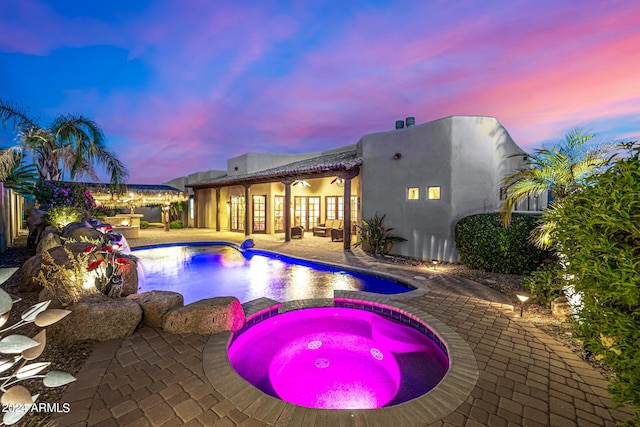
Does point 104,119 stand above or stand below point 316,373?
above

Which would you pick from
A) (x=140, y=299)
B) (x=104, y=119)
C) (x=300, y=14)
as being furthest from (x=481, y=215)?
(x=104, y=119)

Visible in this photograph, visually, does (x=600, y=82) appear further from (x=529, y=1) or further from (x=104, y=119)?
(x=104, y=119)

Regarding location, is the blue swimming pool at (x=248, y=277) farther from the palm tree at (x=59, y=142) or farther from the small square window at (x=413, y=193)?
the palm tree at (x=59, y=142)

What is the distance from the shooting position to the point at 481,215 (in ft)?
28.5

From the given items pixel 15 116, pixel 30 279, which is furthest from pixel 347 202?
pixel 15 116

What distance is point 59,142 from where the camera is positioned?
11164mm

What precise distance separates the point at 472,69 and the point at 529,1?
4.56 meters

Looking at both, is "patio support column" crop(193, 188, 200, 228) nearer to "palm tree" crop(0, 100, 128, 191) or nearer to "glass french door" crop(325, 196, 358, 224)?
"palm tree" crop(0, 100, 128, 191)

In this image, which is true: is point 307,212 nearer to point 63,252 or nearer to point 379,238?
point 379,238

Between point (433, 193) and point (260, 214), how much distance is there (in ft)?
39.1

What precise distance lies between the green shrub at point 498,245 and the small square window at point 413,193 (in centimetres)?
206

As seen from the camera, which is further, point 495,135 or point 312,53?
point 312,53

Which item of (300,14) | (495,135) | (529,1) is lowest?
(495,135)

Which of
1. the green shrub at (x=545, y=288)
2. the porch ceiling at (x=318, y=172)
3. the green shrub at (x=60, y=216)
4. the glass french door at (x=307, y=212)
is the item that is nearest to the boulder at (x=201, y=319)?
the green shrub at (x=545, y=288)
